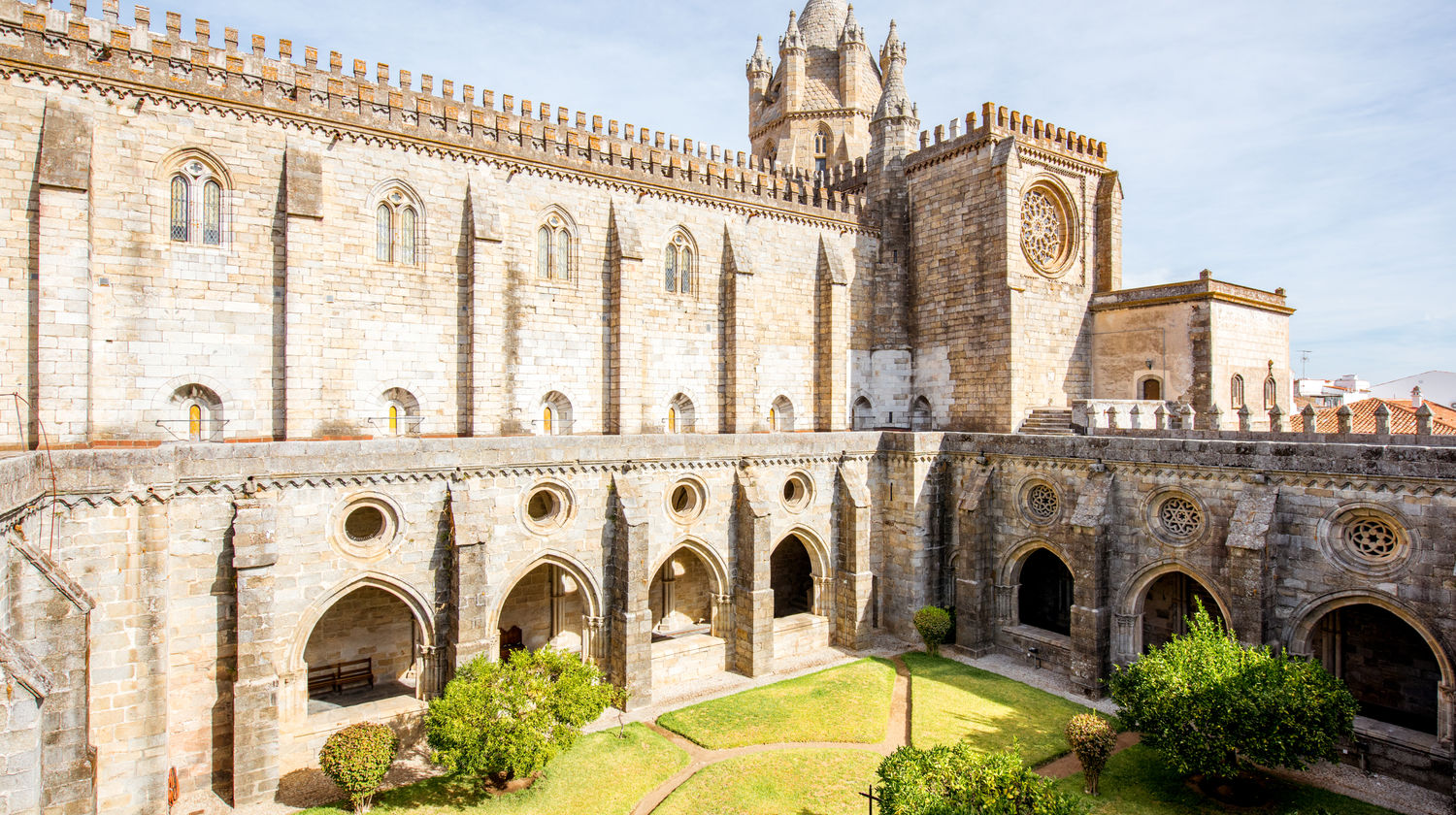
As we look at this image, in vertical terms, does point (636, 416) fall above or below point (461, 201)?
below

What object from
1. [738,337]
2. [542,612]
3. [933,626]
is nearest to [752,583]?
[933,626]

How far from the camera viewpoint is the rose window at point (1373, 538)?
50.5 feet

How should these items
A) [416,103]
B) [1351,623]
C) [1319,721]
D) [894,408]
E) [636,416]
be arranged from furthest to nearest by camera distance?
[894,408] → [636,416] → [416,103] → [1351,623] → [1319,721]

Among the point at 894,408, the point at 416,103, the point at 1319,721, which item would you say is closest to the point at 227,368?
the point at 416,103

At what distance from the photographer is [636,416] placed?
989 inches

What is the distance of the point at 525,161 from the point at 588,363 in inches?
260

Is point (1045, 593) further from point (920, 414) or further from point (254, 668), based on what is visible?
point (254, 668)

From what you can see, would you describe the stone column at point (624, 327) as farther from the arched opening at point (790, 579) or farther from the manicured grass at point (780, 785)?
the manicured grass at point (780, 785)

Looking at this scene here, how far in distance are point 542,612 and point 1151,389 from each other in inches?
895

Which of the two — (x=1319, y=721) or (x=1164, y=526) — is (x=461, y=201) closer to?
(x=1164, y=526)

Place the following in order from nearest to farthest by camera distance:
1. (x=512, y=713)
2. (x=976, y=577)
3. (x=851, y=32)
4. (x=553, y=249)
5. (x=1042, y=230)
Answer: (x=512, y=713), (x=976, y=577), (x=553, y=249), (x=1042, y=230), (x=851, y=32)

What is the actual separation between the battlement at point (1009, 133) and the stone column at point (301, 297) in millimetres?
21278

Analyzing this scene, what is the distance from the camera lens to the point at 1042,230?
28625 millimetres

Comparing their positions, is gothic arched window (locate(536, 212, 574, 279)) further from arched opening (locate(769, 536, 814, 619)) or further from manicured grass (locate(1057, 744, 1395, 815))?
manicured grass (locate(1057, 744, 1395, 815))
